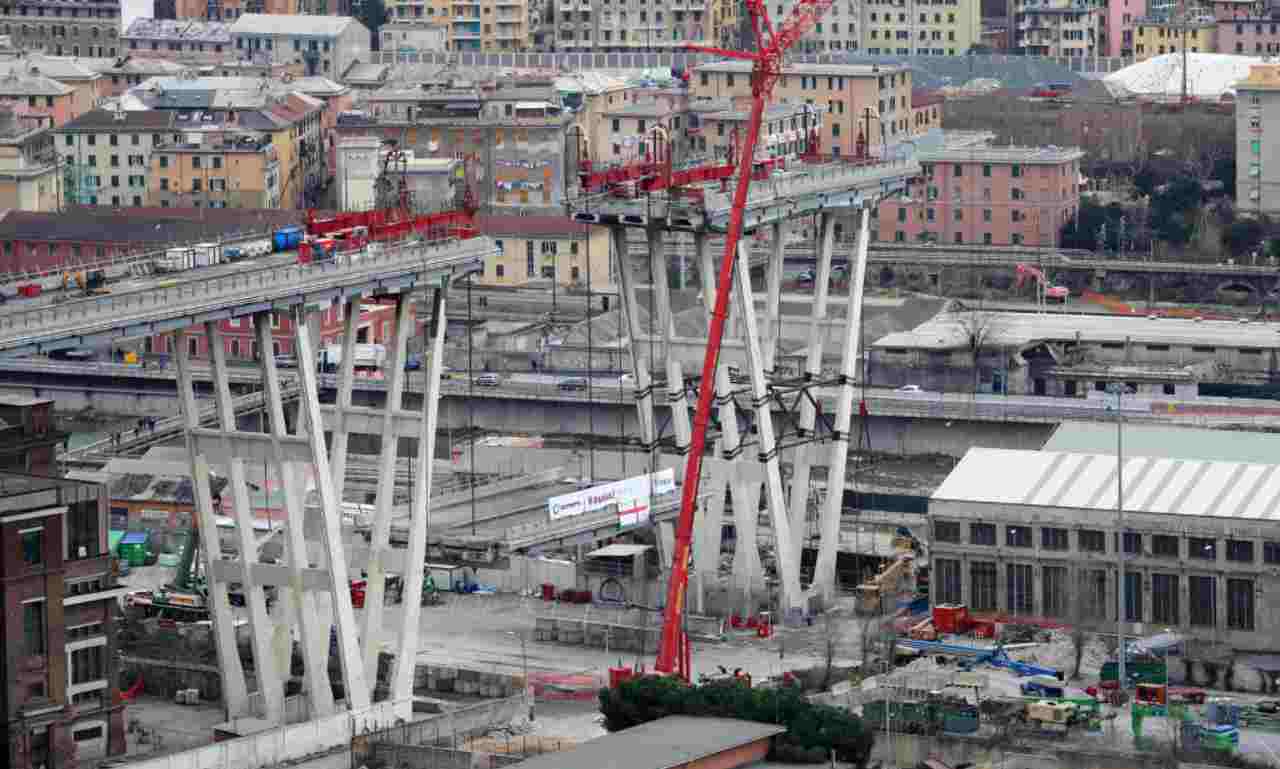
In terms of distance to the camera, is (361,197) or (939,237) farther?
(939,237)

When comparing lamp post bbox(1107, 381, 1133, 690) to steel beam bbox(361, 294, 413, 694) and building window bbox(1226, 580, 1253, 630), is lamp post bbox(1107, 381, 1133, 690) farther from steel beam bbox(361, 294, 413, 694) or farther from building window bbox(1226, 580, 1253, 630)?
steel beam bbox(361, 294, 413, 694)

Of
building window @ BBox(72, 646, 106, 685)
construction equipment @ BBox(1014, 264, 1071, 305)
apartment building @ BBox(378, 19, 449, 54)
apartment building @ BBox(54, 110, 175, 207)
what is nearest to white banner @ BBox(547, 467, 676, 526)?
building window @ BBox(72, 646, 106, 685)

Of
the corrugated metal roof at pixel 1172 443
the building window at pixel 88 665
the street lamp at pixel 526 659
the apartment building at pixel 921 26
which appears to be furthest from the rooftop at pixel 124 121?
the building window at pixel 88 665

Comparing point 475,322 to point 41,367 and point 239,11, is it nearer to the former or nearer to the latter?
point 41,367

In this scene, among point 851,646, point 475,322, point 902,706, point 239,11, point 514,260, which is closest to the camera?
point 902,706

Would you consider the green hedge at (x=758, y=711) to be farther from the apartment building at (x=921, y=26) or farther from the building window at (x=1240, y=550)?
the apartment building at (x=921, y=26)

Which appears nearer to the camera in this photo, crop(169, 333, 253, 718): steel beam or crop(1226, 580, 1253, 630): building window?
crop(169, 333, 253, 718): steel beam

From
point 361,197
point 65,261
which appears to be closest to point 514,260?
point 361,197
